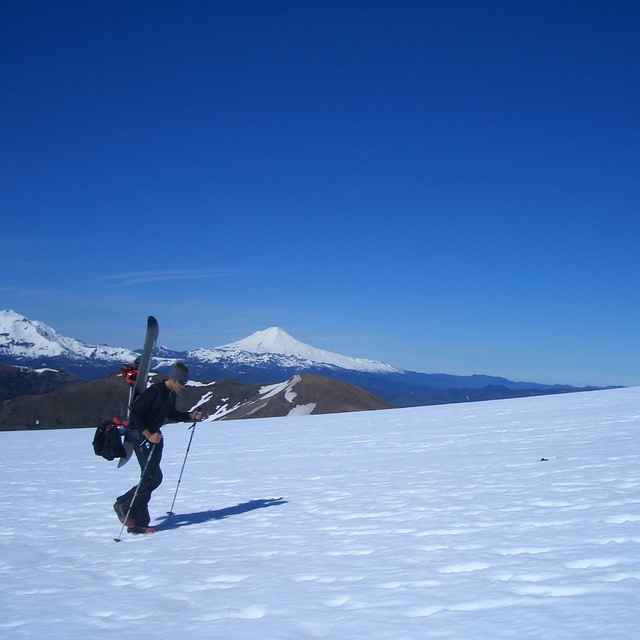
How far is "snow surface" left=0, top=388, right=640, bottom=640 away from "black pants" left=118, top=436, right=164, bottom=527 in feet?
0.92

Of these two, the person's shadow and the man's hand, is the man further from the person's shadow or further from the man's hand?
the person's shadow

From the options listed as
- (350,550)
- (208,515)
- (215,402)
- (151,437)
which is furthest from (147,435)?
(215,402)

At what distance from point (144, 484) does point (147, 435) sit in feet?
2.38

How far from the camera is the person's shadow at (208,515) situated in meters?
8.21

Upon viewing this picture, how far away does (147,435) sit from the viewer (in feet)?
24.8

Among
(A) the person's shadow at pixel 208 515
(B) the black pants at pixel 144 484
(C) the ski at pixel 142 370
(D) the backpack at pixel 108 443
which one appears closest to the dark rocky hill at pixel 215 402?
(A) the person's shadow at pixel 208 515

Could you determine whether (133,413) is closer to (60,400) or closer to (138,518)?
(138,518)

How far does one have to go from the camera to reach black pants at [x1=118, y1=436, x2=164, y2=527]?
305 inches

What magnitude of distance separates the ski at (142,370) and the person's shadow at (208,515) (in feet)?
3.23

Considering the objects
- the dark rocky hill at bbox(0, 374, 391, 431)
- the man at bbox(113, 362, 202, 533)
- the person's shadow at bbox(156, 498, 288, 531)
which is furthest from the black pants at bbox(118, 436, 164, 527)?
the dark rocky hill at bbox(0, 374, 391, 431)

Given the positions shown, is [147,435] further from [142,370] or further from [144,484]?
[142,370]

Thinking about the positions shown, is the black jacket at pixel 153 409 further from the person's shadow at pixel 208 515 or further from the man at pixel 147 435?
the person's shadow at pixel 208 515

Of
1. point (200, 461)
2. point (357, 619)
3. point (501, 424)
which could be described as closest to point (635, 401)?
point (501, 424)

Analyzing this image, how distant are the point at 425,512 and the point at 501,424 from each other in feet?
35.1
